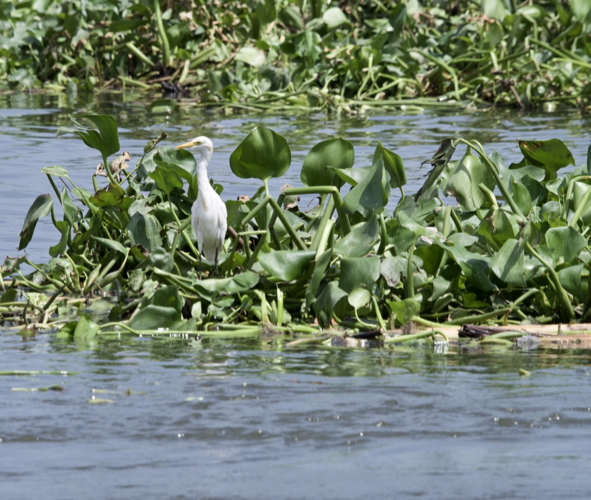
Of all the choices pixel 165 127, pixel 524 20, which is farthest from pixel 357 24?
pixel 165 127

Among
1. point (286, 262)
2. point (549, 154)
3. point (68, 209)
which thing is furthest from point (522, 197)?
point (68, 209)

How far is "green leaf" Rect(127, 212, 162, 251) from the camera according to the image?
204 inches

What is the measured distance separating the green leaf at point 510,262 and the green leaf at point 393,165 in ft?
2.19

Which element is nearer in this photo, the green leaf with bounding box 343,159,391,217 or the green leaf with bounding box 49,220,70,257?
the green leaf with bounding box 343,159,391,217

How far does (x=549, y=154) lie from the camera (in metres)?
5.36

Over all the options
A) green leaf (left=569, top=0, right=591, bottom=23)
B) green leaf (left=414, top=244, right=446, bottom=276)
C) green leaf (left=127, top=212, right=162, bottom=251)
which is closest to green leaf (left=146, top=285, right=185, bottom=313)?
green leaf (left=127, top=212, right=162, bottom=251)

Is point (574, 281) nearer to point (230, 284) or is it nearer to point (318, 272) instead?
point (318, 272)

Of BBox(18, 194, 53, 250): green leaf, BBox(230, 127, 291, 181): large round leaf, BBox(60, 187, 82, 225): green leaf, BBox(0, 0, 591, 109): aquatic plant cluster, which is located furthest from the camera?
BBox(0, 0, 591, 109): aquatic plant cluster

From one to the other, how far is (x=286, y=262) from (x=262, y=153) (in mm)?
580

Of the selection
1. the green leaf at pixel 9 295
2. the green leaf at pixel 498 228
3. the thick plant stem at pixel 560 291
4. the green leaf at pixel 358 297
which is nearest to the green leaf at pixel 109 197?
the green leaf at pixel 9 295

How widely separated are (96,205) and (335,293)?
152cm

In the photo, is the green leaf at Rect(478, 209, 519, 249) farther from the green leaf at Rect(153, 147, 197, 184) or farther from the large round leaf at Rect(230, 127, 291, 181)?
the green leaf at Rect(153, 147, 197, 184)

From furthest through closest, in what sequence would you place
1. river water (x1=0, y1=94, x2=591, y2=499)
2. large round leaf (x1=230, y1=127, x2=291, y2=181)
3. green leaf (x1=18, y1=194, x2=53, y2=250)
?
green leaf (x1=18, y1=194, x2=53, y2=250)
large round leaf (x1=230, y1=127, x2=291, y2=181)
river water (x1=0, y1=94, x2=591, y2=499)

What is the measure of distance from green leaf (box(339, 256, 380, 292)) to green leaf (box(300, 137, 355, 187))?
62cm
